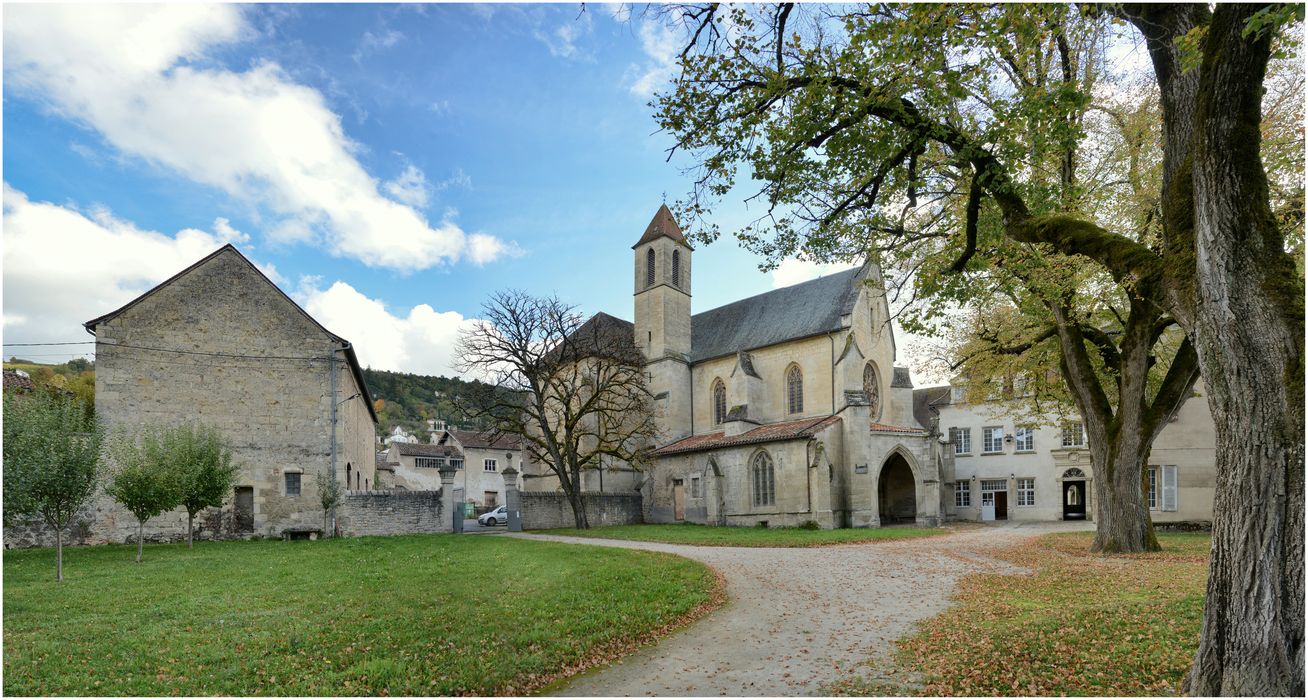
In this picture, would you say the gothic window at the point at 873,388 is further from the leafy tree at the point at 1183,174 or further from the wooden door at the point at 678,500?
the leafy tree at the point at 1183,174

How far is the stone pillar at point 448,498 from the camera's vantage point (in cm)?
2739

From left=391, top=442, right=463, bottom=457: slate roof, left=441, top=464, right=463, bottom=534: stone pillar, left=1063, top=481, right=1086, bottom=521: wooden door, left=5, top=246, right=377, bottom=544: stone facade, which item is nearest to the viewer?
left=5, top=246, right=377, bottom=544: stone facade

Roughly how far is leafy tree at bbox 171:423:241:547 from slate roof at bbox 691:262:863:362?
79.4ft

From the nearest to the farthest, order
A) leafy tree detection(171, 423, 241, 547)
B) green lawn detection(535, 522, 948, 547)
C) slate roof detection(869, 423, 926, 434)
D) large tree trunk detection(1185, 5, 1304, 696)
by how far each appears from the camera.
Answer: large tree trunk detection(1185, 5, 1304, 696) → leafy tree detection(171, 423, 241, 547) → green lawn detection(535, 522, 948, 547) → slate roof detection(869, 423, 926, 434)

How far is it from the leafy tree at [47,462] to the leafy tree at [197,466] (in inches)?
156

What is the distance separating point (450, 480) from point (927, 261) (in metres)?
20.7

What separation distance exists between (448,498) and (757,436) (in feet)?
44.5

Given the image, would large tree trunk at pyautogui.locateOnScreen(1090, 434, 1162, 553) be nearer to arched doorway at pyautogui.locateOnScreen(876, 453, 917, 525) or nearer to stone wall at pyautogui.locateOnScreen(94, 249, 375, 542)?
arched doorway at pyautogui.locateOnScreen(876, 453, 917, 525)

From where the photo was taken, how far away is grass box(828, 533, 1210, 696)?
5984 millimetres

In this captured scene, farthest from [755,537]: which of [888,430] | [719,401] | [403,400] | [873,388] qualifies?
[403,400]

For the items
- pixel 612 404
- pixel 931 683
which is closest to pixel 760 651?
pixel 931 683

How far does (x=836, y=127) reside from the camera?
8.09m

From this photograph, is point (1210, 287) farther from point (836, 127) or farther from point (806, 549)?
point (806, 549)

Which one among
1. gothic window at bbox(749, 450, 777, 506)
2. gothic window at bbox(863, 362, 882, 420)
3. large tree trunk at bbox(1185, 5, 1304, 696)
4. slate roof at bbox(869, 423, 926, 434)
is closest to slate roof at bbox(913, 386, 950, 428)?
gothic window at bbox(863, 362, 882, 420)
